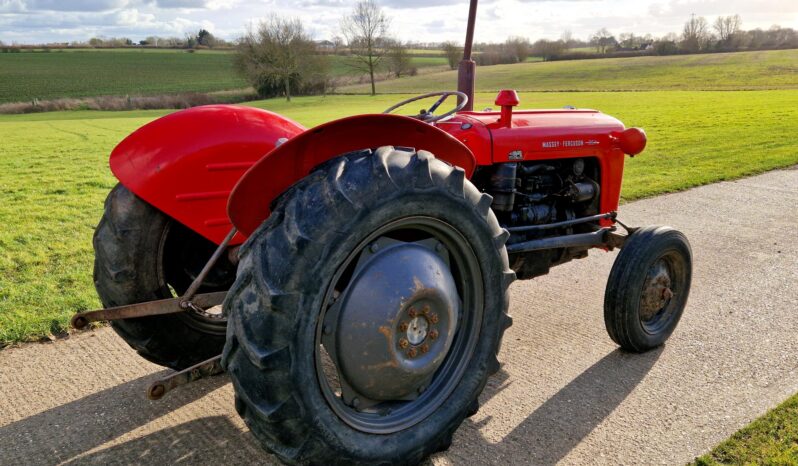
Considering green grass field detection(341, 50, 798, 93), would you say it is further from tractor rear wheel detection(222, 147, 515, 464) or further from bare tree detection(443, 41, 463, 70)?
tractor rear wheel detection(222, 147, 515, 464)

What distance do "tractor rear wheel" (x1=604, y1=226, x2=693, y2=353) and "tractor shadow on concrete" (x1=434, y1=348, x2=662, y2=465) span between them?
0.16 meters

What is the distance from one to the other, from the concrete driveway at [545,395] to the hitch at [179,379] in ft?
1.23

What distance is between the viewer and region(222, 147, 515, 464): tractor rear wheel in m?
1.80

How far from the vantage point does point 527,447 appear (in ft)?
8.45

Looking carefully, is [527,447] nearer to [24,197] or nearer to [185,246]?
[185,246]

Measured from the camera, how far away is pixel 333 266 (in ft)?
6.07

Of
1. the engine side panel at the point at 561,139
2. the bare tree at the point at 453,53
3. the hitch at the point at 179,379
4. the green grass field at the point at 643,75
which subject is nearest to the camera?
the hitch at the point at 179,379

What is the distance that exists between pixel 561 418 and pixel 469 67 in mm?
1979

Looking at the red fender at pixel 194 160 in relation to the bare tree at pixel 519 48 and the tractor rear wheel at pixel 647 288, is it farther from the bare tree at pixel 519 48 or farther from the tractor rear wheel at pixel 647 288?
the bare tree at pixel 519 48

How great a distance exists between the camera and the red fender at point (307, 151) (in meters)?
2.01

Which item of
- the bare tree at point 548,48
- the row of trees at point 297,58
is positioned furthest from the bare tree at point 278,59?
the bare tree at point 548,48

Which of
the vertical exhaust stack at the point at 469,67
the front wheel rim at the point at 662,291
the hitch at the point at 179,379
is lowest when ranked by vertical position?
the front wheel rim at the point at 662,291

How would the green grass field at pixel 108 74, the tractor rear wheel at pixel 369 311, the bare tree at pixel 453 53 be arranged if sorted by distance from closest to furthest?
the tractor rear wheel at pixel 369 311 → the green grass field at pixel 108 74 → the bare tree at pixel 453 53

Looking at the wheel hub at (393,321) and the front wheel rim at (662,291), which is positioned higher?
the wheel hub at (393,321)
